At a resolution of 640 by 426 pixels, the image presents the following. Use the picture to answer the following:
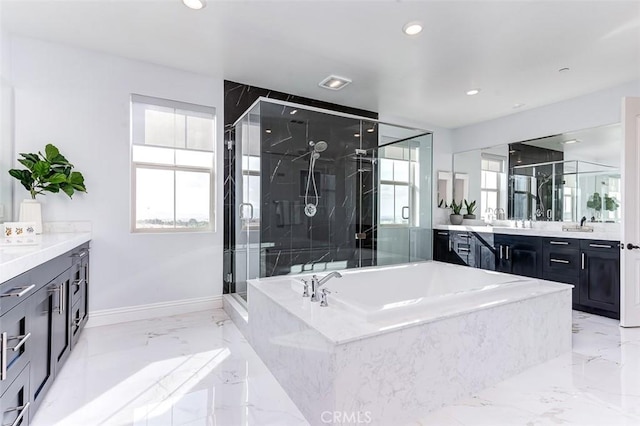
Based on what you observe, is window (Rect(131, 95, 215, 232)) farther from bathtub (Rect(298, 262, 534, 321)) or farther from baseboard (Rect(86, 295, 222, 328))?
bathtub (Rect(298, 262, 534, 321))

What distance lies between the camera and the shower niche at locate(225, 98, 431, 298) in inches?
119

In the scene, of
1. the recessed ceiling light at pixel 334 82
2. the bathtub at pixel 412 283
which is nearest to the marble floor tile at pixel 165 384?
the bathtub at pixel 412 283

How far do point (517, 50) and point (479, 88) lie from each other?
34.9 inches

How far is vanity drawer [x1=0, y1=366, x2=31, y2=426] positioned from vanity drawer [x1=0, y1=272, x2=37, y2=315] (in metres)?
0.31

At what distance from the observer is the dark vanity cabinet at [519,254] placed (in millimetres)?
3805

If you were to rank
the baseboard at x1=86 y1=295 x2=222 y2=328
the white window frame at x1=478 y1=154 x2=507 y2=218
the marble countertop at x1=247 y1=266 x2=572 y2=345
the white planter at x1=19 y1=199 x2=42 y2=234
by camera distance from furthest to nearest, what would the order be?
1. the white window frame at x1=478 y1=154 x2=507 y2=218
2. the baseboard at x1=86 y1=295 x2=222 y2=328
3. the white planter at x1=19 y1=199 x2=42 y2=234
4. the marble countertop at x1=247 y1=266 x2=572 y2=345

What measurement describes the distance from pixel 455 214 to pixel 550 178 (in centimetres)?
140

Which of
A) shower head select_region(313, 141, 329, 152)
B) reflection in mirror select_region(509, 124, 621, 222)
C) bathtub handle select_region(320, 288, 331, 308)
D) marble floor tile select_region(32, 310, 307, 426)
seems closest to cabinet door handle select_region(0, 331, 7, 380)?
marble floor tile select_region(32, 310, 307, 426)

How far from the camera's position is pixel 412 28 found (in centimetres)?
253

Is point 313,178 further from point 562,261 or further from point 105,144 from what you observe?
point 562,261

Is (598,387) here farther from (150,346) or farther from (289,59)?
(289,59)

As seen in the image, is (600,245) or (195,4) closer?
(195,4)

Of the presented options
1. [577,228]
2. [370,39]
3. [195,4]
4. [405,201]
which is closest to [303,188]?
[405,201]

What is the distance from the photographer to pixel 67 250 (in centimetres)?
202
